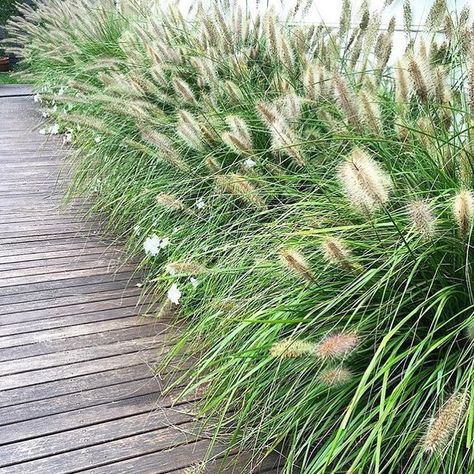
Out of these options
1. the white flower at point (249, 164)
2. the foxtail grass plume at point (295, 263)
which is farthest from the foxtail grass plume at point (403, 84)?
the white flower at point (249, 164)

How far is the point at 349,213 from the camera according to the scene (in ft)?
6.01

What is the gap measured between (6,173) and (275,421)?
3849 mm

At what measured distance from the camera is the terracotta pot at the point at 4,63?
1280cm

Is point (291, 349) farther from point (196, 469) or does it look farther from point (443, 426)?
point (196, 469)

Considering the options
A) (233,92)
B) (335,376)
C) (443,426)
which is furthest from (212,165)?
(443,426)

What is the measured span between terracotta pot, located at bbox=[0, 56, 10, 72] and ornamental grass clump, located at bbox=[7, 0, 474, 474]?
10.9 meters

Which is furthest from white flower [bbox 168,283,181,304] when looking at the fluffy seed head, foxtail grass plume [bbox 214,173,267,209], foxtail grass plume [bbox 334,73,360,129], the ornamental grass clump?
foxtail grass plume [bbox 334,73,360,129]

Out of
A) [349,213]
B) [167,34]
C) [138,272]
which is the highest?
[167,34]

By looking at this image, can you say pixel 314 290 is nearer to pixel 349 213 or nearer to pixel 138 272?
pixel 349 213

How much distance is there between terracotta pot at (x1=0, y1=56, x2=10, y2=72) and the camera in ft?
42.0

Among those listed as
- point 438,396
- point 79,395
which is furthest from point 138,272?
point 438,396

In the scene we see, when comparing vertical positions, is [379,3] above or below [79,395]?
above

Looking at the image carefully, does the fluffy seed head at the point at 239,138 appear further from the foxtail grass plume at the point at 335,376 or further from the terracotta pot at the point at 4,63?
the terracotta pot at the point at 4,63

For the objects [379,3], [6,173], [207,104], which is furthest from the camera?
[6,173]
